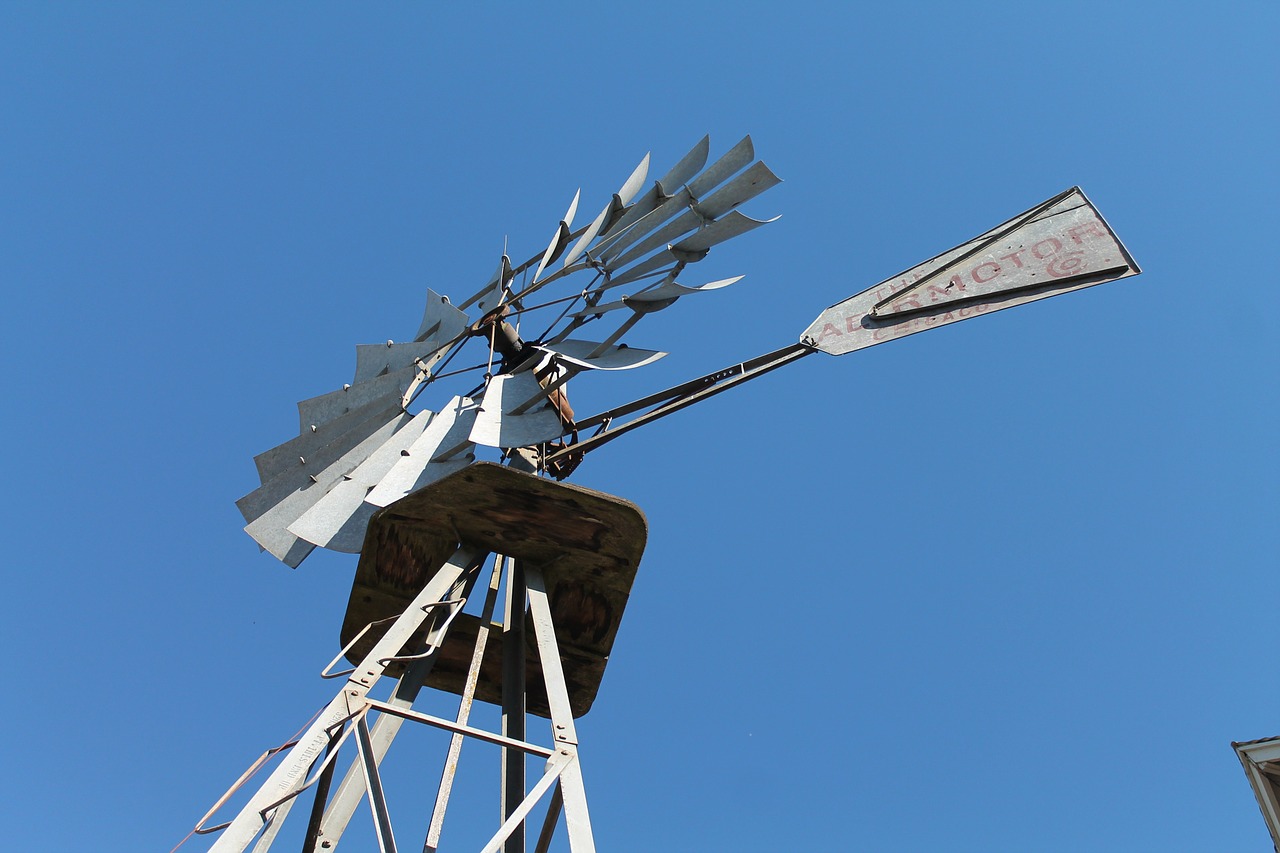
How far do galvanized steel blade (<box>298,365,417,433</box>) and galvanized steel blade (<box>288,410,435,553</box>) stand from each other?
0.34 meters

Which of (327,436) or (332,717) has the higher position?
(327,436)

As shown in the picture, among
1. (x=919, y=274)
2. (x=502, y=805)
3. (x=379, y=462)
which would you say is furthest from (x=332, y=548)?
(x=919, y=274)

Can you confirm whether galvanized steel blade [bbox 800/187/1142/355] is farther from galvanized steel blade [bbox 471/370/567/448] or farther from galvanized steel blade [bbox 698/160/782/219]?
galvanized steel blade [bbox 471/370/567/448]

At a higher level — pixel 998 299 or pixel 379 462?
pixel 998 299

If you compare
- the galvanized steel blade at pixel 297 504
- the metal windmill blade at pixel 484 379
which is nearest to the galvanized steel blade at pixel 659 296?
the metal windmill blade at pixel 484 379

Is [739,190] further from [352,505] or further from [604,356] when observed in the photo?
[352,505]

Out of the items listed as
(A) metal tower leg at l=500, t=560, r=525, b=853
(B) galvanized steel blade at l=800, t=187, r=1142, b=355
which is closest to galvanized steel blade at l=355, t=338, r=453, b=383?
(A) metal tower leg at l=500, t=560, r=525, b=853

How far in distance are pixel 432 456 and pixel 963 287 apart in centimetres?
373

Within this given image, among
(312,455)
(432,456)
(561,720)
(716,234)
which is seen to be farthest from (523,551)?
(716,234)

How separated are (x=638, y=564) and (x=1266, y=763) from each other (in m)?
4.46

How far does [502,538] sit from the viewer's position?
6.91 m

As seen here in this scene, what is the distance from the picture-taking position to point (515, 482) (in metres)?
6.50

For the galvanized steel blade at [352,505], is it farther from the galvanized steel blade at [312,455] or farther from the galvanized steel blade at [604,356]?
the galvanized steel blade at [604,356]

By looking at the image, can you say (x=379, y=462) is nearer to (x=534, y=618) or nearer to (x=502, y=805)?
(x=534, y=618)
